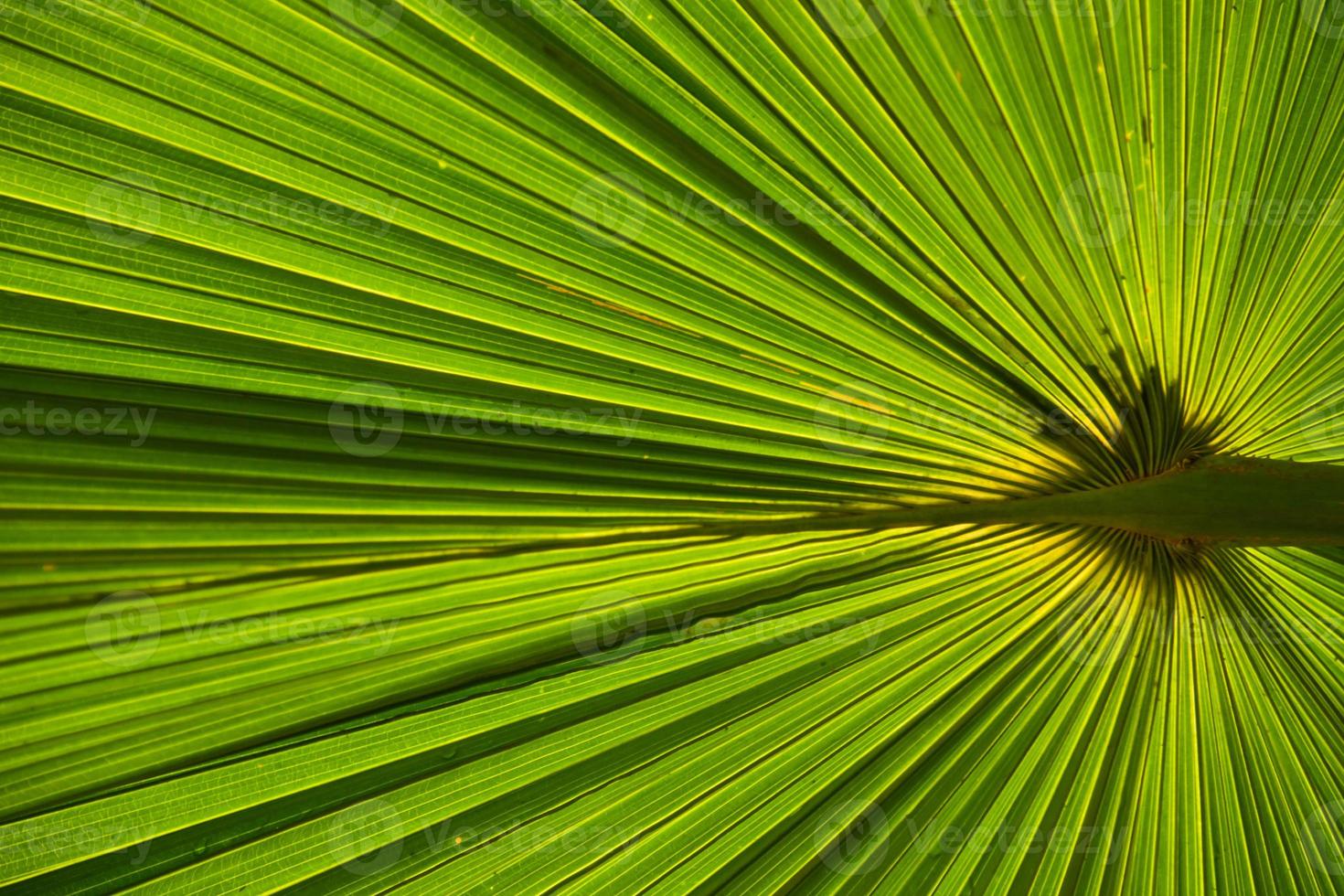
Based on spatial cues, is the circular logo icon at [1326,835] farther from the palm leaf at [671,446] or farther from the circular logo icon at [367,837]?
the circular logo icon at [367,837]

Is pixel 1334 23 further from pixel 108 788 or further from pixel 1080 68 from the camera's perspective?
pixel 108 788

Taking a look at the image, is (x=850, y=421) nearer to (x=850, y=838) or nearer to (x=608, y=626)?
(x=608, y=626)

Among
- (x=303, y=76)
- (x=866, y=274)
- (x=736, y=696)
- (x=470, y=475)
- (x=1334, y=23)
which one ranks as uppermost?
(x=1334, y=23)

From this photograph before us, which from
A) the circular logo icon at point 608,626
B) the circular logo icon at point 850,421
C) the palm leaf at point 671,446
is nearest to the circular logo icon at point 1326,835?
the palm leaf at point 671,446

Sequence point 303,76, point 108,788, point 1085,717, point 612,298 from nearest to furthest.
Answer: point 303,76, point 108,788, point 612,298, point 1085,717

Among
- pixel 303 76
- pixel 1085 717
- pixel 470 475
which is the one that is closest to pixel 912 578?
pixel 1085 717

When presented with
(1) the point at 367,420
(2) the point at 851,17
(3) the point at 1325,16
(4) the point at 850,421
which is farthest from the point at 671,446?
(3) the point at 1325,16

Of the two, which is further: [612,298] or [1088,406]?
[1088,406]

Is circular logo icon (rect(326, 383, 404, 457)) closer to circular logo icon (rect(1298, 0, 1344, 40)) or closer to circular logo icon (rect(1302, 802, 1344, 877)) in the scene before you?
circular logo icon (rect(1298, 0, 1344, 40))
